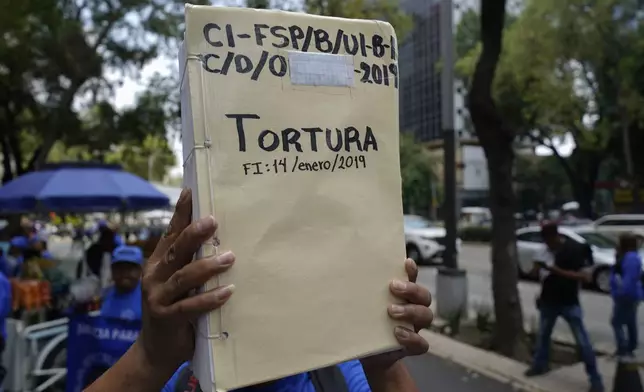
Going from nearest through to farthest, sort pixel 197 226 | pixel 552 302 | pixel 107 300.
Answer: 1. pixel 197 226
2. pixel 107 300
3. pixel 552 302

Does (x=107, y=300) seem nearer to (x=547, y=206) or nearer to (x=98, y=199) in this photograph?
(x=98, y=199)

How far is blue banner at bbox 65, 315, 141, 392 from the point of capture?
3715 mm

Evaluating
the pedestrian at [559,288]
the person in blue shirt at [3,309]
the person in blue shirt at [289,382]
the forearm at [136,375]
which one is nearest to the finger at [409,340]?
the person in blue shirt at [289,382]

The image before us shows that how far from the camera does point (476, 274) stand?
1781 cm

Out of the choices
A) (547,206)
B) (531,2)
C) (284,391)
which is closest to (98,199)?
Answer: (284,391)

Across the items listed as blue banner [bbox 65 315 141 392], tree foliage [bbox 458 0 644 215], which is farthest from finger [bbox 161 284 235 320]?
tree foliage [bbox 458 0 644 215]

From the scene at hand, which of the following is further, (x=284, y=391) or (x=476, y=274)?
(x=476, y=274)

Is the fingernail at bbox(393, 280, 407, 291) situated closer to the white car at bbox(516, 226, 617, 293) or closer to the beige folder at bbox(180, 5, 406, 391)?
the beige folder at bbox(180, 5, 406, 391)

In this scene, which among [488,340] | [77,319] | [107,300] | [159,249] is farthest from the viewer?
[488,340]

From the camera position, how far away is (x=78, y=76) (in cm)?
1545

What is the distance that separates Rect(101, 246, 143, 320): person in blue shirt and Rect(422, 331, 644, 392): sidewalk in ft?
14.0

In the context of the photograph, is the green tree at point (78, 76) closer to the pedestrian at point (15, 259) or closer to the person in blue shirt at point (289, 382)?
the pedestrian at point (15, 259)

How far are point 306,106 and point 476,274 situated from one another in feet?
56.6

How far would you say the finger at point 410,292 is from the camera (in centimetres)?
140
